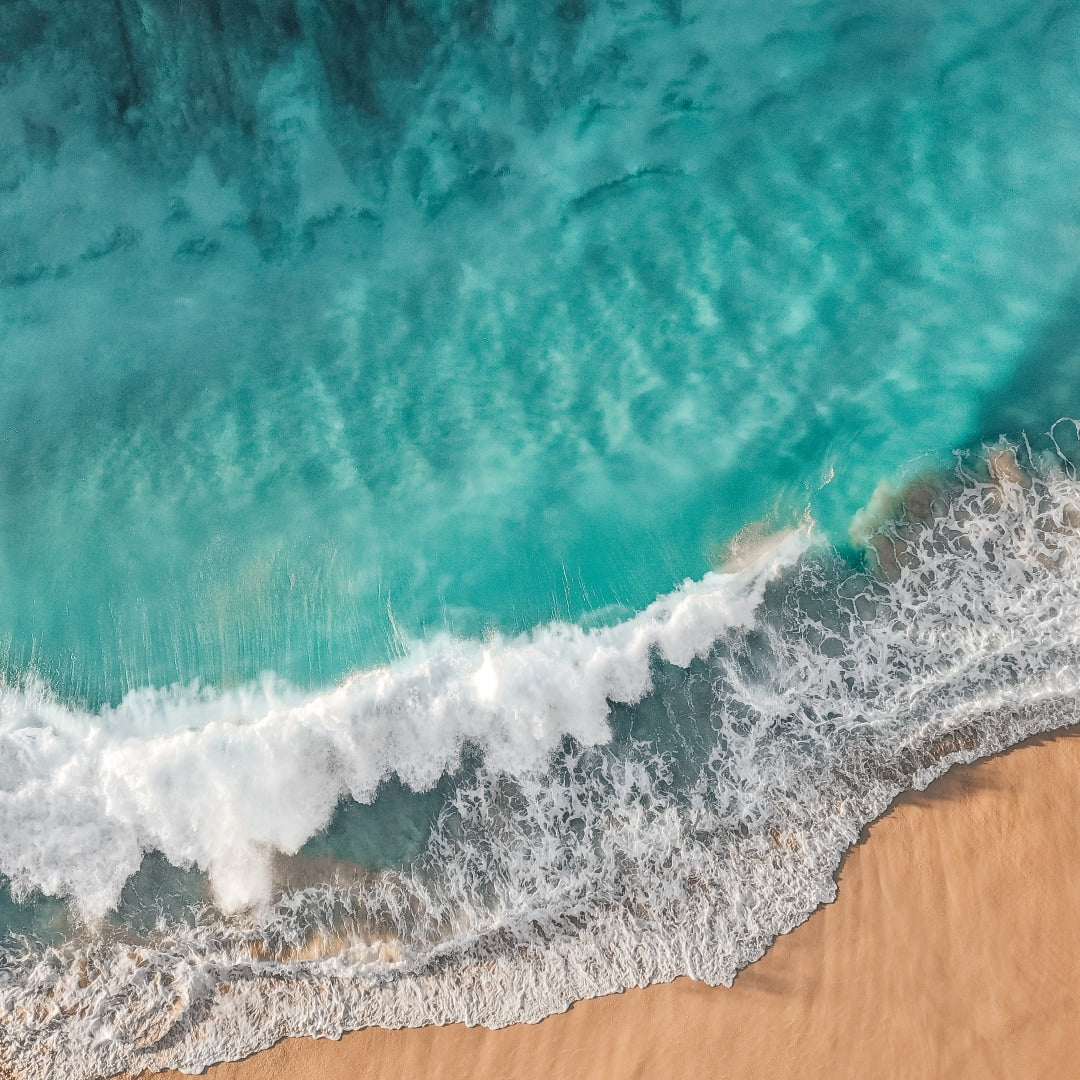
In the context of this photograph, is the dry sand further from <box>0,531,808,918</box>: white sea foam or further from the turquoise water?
the turquoise water

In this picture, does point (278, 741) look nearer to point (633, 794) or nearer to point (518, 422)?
point (633, 794)

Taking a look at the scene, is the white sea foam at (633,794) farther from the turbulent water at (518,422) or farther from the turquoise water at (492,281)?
the turquoise water at (492,281)

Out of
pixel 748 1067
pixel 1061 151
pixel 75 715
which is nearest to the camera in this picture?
pixel 748 1067

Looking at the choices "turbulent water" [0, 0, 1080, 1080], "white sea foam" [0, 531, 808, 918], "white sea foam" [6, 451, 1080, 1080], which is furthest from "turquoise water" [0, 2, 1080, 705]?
"white sea foam" [6, 451, 1080, 1080]

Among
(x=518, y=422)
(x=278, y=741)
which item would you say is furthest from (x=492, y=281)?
(x=278, y=741)

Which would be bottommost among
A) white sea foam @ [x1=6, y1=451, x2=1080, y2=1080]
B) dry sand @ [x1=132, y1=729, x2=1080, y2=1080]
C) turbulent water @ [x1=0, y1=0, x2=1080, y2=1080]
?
dry sand @ [x1=132, y1=729, x2=1080, y2=1080]

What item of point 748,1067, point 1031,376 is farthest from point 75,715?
point 1031,376

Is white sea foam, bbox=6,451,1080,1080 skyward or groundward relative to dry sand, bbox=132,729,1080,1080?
skyward

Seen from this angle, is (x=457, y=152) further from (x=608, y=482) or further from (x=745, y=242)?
(x=608, y=482)
